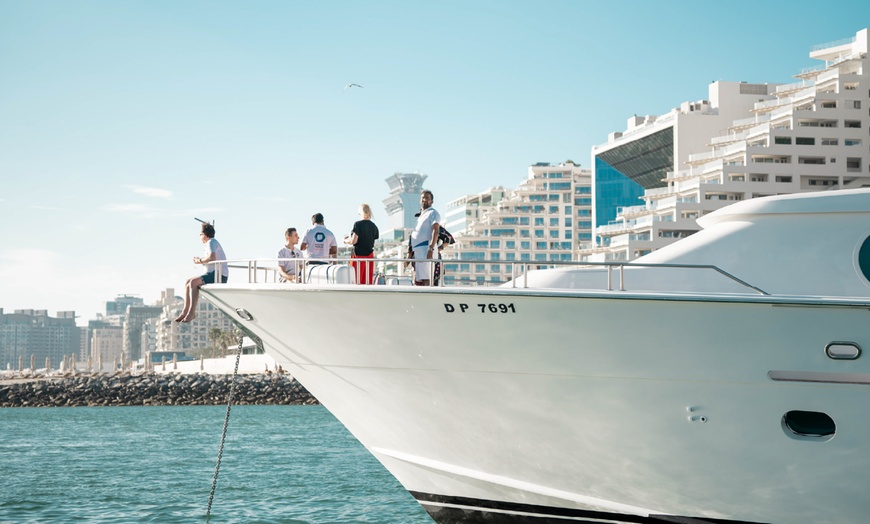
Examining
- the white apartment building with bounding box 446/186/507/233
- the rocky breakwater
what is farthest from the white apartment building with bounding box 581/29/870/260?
the white apartment building with bounding box 446/186/507/233

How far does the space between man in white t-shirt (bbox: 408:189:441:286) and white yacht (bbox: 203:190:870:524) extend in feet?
3.08

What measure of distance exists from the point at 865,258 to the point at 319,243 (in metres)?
5.61

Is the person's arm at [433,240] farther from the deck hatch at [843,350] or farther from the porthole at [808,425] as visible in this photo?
the deck hatch at [843,350]

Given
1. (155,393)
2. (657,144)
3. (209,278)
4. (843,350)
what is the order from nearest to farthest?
1. (843,350)
2. (209,278)
3. (155,393)
4. (657,144)

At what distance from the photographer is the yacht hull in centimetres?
795

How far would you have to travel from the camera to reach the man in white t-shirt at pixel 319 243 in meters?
10.3

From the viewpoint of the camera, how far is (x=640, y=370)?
8.23m

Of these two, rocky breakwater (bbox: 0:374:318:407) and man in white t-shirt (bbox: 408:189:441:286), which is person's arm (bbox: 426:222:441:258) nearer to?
man in white t-shirt (bbox: 408:189:441:286)

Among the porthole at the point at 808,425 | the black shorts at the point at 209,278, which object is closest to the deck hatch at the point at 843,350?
the porthole at the point at 808,425

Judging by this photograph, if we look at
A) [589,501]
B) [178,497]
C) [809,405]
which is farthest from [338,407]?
[178,497]

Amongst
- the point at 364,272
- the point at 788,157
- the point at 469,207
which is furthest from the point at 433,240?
the point at 469,207

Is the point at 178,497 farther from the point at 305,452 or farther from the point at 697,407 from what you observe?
the point at 697,407

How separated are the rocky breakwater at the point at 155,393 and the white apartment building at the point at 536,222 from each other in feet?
147

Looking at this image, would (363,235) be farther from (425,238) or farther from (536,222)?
(536,222)
